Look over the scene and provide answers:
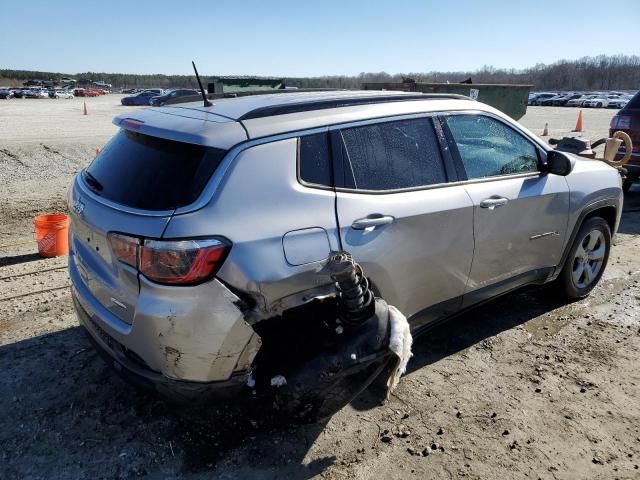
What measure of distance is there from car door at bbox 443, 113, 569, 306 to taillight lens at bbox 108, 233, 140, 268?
6.92 feet

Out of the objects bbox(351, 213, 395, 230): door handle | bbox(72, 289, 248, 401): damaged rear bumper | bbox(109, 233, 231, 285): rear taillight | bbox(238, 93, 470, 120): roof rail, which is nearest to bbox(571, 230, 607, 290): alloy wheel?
bbox(238, 93, 470, 120): roof rail

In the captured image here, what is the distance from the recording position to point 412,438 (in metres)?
2.86

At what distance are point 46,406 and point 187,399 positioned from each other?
1138 mm

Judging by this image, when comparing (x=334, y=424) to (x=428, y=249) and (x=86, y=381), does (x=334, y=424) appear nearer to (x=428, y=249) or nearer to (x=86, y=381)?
A: (x=428, y=249)

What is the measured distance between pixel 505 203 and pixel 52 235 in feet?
14.6

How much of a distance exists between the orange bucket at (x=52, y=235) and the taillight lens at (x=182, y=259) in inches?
137

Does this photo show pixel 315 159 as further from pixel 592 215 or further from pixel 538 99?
pixel 538 99

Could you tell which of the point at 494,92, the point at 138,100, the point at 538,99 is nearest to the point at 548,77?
the point at 538,99

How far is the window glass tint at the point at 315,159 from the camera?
8.65 feet

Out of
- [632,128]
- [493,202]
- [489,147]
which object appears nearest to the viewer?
[493,202]

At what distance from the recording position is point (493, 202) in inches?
134

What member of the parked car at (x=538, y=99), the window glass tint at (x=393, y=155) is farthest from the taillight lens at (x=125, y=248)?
the parked car at (x=538, y=99)

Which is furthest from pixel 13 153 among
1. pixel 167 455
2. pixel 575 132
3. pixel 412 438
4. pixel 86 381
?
pixel 575 132

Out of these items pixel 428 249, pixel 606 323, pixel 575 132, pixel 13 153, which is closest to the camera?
pixel 428 249
